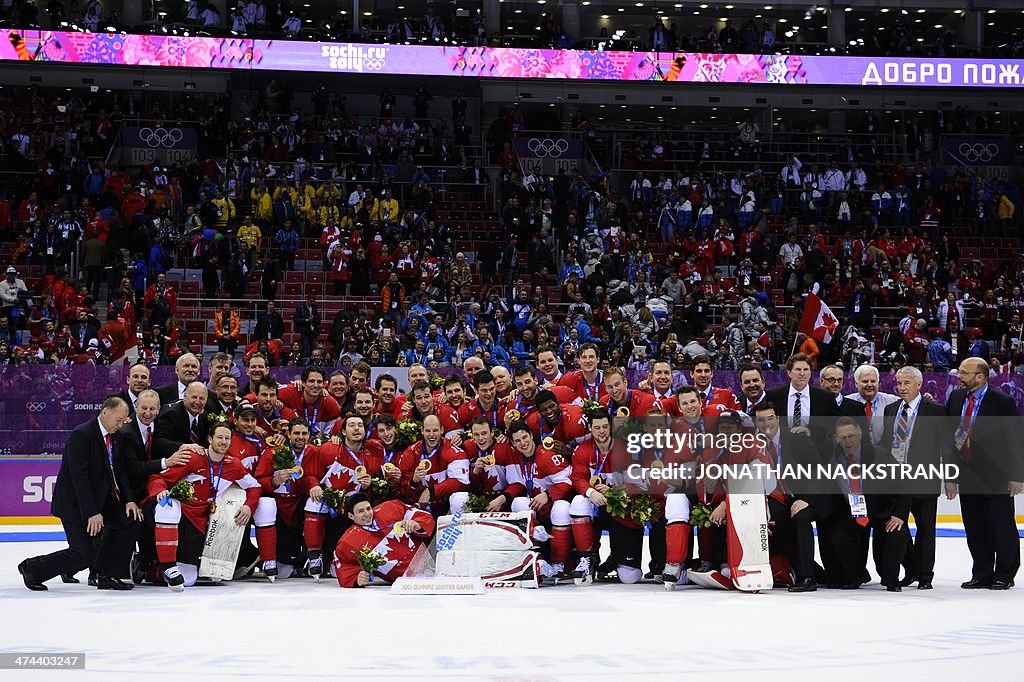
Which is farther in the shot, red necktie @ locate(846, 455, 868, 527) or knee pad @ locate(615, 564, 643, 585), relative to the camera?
knee pad @ locate(615, 564, 643, 585)

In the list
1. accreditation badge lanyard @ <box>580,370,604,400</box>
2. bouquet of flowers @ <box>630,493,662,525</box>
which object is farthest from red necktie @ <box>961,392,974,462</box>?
accreditation badge lanyard @ <box>580,370,604,400</box>

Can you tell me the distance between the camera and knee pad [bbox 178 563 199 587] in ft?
35.1

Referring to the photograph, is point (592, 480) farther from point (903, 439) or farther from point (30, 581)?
point (30, 581)

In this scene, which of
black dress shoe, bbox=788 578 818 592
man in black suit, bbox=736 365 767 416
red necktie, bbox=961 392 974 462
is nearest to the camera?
black dress shoe, bbox=788 578 818 592

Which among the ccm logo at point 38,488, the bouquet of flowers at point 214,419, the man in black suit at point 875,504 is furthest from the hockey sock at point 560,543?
the ccm logo at point 38,488

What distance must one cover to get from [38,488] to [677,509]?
8.70 m

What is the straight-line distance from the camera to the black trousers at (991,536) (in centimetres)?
1052

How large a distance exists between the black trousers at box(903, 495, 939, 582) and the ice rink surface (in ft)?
0.80

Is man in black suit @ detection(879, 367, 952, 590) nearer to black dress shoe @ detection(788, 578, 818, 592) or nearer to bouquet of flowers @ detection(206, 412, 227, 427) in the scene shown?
black dress shoe @ detection(788, 578, 818, 592)

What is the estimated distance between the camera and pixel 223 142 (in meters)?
29.3

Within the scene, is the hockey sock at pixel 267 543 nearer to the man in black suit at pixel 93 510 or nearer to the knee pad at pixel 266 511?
the knee pad at pixel 266 511

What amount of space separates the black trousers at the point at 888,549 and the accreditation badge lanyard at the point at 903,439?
0.60 m

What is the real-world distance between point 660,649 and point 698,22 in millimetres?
32648

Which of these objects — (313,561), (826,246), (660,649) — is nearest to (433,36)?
(826,246)
